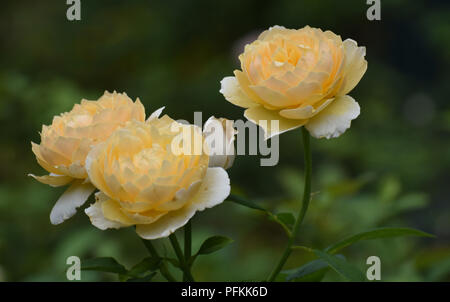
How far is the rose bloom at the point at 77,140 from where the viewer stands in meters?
0.60

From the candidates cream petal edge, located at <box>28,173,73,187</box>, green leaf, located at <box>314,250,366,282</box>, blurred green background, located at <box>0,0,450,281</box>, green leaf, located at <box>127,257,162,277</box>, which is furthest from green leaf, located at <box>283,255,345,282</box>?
blurred green background, located at <box>0,0,450,281</box>

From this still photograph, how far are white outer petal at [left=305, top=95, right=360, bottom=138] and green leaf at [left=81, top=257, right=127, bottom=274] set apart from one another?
26 cm

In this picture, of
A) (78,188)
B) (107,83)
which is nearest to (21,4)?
(107,83)

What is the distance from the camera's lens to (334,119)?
0.60 m

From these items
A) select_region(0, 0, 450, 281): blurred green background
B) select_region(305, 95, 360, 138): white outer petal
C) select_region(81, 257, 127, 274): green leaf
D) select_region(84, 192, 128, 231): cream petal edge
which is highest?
select_region(0, 0, 450, 281): blurred green background

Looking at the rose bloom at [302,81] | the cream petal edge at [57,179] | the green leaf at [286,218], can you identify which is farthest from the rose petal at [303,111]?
the cream petal edge at [57,179]

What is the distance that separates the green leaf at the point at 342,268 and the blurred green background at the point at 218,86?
2.58 ft

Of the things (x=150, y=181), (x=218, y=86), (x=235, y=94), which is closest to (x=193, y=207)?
(x=150, y=181)

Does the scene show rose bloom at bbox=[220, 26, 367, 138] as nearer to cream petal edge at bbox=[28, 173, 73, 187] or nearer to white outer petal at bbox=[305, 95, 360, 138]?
white outer petal at bbox=[305, 95, 360, 138]

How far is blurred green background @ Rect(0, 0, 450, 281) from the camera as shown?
1558 millimetres

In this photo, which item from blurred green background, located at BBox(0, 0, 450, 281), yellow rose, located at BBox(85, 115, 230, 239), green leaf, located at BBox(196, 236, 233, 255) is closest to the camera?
yellow rose, located at BBox(85, 115, 230, 239)

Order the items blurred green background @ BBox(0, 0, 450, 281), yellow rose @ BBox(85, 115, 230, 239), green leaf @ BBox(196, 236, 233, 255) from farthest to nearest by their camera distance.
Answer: blurred green background @ BBox(0, 0, 450, 281) → green leaf @ BBox(196, 236, 233, 255) → yellow rose @ BBox(85, 115, 230, 239)
